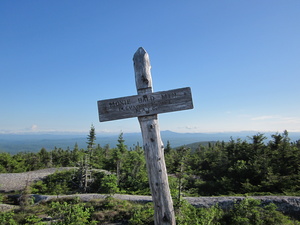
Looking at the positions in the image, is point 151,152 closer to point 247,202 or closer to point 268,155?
point 247,202

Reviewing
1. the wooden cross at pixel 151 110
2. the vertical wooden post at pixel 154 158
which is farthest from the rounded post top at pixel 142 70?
the wooden cross at pixel 151 110

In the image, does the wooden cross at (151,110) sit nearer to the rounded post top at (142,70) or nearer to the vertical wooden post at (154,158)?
the vertical wooden post at (154,158)

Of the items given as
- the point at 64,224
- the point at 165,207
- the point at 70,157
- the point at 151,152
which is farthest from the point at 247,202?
the point at 70,157

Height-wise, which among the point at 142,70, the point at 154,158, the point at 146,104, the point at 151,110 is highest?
the point at 142,70

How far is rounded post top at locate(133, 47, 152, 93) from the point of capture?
11.2 ft

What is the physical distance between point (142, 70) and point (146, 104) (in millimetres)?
803

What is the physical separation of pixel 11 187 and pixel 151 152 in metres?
26.2

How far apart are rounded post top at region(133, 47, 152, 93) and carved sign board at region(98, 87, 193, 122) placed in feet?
0.79

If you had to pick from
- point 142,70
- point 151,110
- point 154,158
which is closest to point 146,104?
point 151,110

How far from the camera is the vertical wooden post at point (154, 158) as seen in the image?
10.0 feet

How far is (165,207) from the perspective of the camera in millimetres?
3049

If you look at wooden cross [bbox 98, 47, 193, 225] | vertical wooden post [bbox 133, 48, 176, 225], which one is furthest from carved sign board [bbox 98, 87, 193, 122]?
vertical wooden post [bbox 133, 48, 176, 225]

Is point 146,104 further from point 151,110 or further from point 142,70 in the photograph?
point 142,70

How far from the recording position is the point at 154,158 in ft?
10.5
